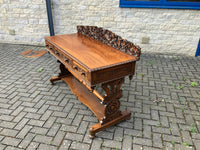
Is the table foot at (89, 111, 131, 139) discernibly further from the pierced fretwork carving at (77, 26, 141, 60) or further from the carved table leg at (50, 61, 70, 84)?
the carved table leg at (50, 61, 70, 84)

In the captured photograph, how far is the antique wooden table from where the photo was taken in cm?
217

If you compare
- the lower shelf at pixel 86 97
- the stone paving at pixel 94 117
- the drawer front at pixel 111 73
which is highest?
the drawer front at pixel 111 73

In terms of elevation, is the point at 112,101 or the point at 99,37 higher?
the point at 99,37

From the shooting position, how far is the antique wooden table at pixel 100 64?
7.13 feet

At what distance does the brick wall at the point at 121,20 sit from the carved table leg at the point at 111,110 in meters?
3.60

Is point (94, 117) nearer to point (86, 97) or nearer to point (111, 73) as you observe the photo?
point (86, 97)

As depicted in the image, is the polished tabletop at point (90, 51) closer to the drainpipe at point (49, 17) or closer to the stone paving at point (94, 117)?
the stone paving at point (94, 117)

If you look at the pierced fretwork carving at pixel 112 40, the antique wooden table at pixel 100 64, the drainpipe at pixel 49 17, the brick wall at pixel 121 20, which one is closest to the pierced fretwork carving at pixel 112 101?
the antique wooden table at pixel 100 64

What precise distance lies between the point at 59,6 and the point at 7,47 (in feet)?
9.14

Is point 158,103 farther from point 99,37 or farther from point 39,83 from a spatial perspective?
point 39,83

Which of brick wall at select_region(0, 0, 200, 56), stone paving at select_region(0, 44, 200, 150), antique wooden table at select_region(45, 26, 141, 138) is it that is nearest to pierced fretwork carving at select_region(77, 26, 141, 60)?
antique wooden table at select_region(45, 26, 141, 138)

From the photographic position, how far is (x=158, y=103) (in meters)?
3.34

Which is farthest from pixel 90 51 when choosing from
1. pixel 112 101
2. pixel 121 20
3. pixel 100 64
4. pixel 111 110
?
pixel 121 20

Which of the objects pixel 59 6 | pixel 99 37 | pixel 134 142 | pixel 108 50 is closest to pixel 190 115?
pixel 134 142
